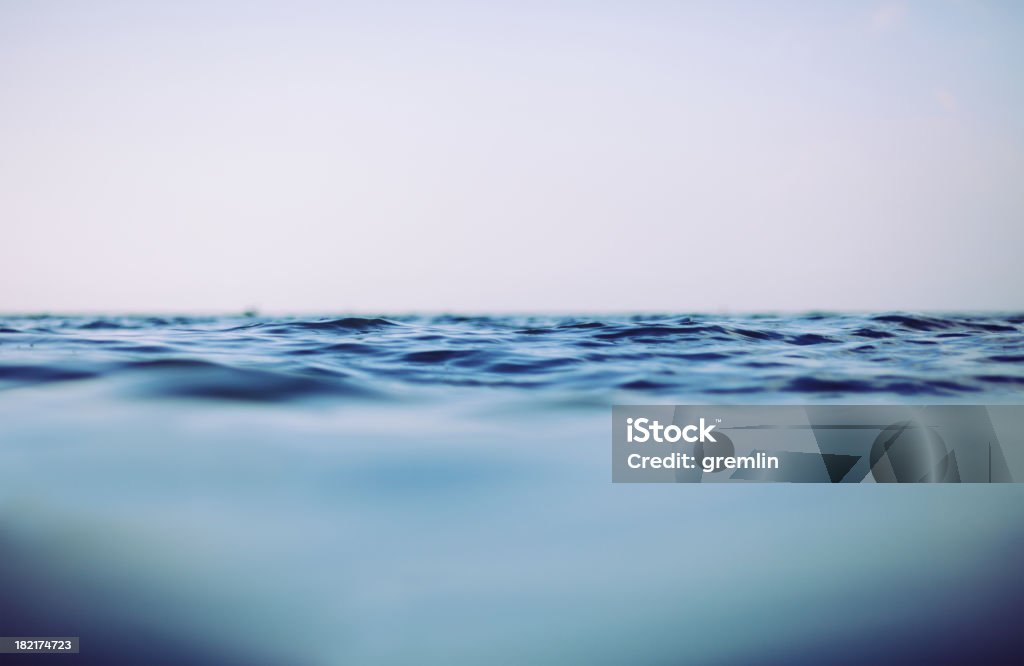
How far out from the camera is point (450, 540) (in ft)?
10.8

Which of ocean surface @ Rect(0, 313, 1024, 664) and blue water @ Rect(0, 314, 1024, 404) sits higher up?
blue water @ Rect(0, 314, 1024, 404)

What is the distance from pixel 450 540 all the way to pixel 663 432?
200 centimetres

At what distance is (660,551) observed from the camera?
3.32 metres

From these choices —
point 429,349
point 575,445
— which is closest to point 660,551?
point 575,445

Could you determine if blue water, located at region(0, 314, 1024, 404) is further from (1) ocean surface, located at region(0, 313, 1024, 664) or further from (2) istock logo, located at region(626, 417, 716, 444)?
(2) istock logo, located at region(626, 417, 716, 444)

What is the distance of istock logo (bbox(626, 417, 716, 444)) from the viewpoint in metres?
4.56

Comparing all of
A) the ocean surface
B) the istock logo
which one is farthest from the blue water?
the istock logo

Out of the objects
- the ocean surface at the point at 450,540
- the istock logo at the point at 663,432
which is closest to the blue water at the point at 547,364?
the ocean surface at the point at 450,540

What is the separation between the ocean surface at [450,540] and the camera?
2902 millimetres

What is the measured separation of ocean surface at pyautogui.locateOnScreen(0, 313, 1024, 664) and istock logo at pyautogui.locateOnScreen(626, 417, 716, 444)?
24 cm

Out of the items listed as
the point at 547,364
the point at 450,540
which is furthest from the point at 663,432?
the point at 547,364

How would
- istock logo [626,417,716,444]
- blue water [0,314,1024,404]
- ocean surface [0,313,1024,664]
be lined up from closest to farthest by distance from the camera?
ocean surface [0,313,1024,664] → istock logo [626,417,716,444] → blue water [0,314,1024,404]

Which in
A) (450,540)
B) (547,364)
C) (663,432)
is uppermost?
(547,364)

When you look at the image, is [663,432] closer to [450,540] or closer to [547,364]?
[450,540]
